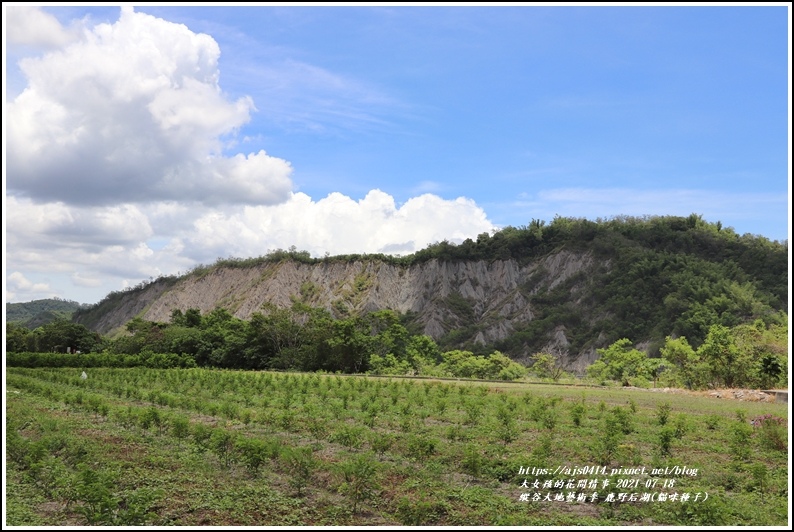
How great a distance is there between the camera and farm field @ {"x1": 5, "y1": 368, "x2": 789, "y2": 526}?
9.64m

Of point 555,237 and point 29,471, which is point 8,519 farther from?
point 555,237

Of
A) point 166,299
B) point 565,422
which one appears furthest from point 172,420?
point 166,299

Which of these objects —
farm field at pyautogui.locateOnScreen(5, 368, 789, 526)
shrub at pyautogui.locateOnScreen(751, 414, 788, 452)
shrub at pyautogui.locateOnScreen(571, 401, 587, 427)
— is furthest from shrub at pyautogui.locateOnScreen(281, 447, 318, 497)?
shrub at pyautogui.locateOnScreen(751, 414, 788, 452)

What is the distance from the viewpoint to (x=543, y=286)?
82875 millimetres

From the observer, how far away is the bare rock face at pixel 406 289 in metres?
82.1

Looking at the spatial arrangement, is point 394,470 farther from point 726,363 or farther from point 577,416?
point 726,363

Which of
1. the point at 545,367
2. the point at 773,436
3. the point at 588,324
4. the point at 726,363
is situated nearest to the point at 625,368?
the point at 545,367

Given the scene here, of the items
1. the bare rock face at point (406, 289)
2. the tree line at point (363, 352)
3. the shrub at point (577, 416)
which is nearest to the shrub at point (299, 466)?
the shrub at point (577, 416)

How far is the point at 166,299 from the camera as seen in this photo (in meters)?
100

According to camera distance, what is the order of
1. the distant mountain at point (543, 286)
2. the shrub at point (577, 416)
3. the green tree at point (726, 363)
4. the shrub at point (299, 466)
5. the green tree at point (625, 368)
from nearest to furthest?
the shrub at point (299, 466) < the shrub at point (577, 416) < the green tree at point (726, 363) < the green tree at point (625, 368) < the distant mountain at point (543, 286)

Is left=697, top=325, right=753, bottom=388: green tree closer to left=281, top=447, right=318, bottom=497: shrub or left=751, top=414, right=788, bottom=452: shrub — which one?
left=751, top=414, right=788, bottom=452: shrub

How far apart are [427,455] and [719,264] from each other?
72.4 metres

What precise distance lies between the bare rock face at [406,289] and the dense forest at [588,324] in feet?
4.36

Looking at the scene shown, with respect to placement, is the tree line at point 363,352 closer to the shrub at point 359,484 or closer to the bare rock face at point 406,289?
the bare rock face at point 406,289
